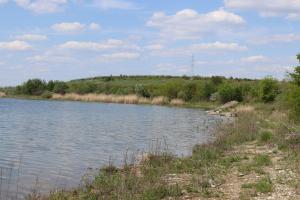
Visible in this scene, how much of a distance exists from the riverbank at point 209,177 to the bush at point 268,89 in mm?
43938

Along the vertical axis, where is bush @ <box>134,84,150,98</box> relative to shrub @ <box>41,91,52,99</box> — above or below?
above

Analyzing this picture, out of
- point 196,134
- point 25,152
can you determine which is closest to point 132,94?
point 196,134

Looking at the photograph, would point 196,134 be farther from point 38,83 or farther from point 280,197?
point 38,83

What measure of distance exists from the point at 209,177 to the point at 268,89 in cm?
5232

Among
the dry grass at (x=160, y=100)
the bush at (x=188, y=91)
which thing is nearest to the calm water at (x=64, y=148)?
the dry grass at (x=160, y=100)

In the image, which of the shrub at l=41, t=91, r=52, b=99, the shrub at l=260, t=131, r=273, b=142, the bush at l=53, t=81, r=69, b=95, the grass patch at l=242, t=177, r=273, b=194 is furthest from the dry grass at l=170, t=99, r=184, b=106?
the grass patch at l=242, t=177, r=273, b=194

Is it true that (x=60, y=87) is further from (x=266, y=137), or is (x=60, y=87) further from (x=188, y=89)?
(x=266, y=137)

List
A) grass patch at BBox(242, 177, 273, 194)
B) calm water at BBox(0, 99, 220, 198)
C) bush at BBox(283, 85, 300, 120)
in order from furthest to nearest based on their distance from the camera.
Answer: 1. bush at BBox(283, 85, 300, 120)
2. calm water at BBox(0, 99, 220, 198)
3. grass patch at BBox(242, 177, 273, 194)

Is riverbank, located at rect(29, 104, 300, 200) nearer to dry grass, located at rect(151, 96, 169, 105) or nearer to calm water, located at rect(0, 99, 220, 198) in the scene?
calm water, located at rect(0, 99, 220, 198)

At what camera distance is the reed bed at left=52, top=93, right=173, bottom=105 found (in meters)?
85.4

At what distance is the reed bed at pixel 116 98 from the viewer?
8538 cm

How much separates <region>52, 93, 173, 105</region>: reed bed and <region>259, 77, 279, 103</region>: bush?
21175 millimetres

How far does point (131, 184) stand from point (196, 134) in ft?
66.7

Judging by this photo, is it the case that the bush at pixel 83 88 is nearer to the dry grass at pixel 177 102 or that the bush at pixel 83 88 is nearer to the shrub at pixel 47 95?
the shrub at pixel 47 95
